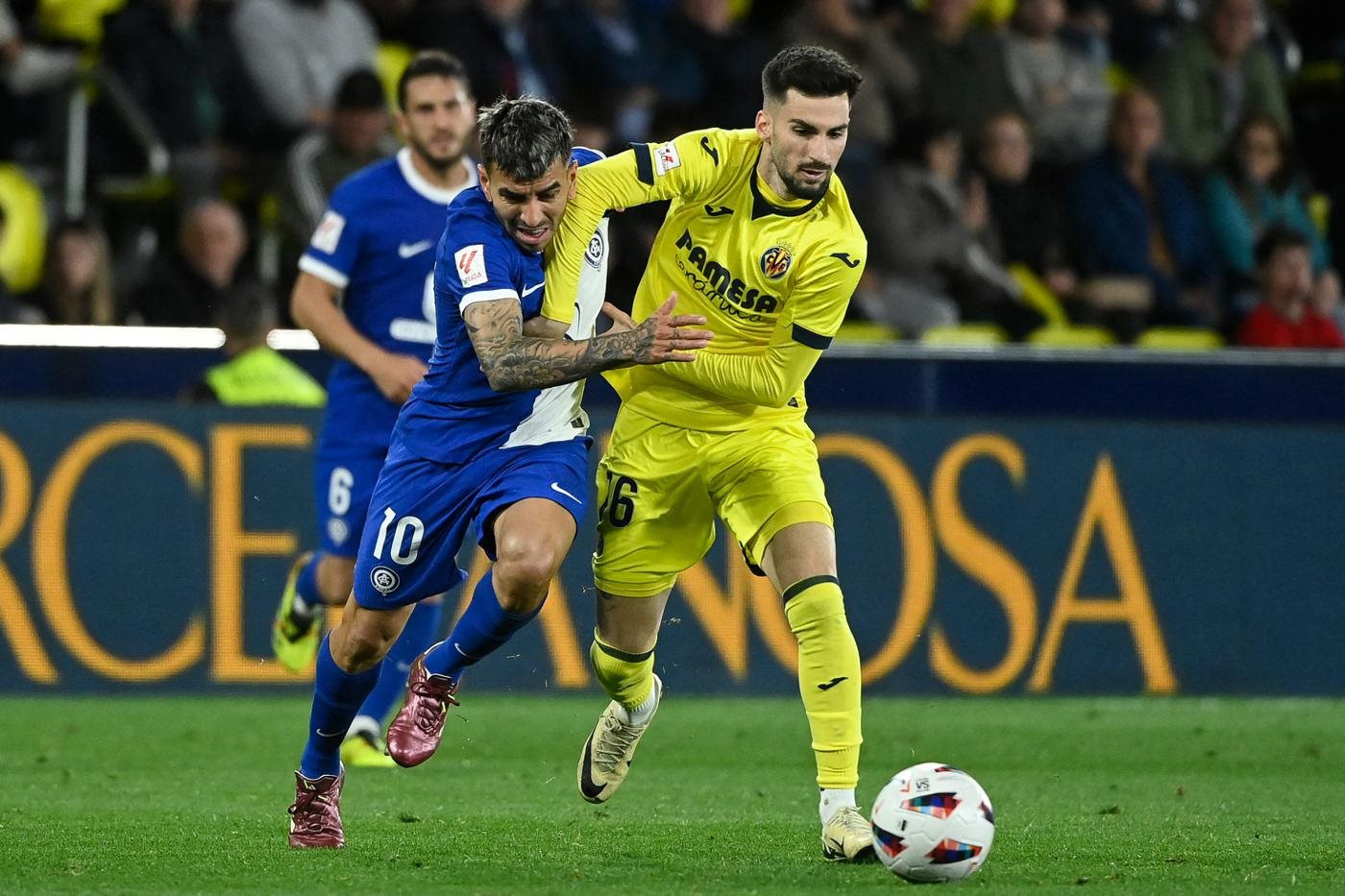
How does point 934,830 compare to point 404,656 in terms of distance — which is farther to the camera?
point 404,656

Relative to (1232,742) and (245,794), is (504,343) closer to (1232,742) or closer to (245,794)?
(245,794)

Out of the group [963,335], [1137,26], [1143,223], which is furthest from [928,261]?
[1137,26]

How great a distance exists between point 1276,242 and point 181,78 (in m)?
6.71

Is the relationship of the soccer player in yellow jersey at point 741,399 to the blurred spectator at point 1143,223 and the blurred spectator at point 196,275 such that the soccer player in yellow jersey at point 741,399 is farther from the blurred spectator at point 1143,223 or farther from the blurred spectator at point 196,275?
the blurred spectator at point 1143,223

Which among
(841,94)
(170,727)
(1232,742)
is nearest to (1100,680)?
(1232,742)

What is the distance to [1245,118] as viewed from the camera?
15.0 m

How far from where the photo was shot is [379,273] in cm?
834

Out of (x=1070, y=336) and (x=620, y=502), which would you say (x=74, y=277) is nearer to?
(x=620, y=502)

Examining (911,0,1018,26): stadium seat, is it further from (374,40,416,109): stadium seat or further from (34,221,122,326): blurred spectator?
(34,221,122,326): blurred spectator

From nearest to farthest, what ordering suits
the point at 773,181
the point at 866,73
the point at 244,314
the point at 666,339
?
the point at 666,339 → the point at 773,181 → the point at 244,314 → the point at 866,73

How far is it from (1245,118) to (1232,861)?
9973 millimetres

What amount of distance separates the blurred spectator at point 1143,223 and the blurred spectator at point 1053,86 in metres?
0.21

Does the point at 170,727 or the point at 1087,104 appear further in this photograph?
the point at 1087,104

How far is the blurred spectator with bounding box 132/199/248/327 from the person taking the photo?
1172 cm
